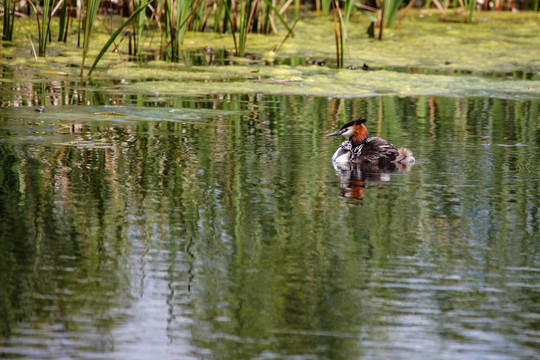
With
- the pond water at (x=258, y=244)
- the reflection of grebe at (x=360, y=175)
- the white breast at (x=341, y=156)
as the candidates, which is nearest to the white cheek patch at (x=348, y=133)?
the pond water at (x=258, y=244)

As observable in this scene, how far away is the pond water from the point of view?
320 centimetres

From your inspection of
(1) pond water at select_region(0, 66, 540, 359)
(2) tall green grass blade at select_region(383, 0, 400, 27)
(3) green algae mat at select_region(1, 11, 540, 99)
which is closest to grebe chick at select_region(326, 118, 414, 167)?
(1) pond water at select_region(0, 66, 540, 359)

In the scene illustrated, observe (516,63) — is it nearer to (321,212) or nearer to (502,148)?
(502,148)

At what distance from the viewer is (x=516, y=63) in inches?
493

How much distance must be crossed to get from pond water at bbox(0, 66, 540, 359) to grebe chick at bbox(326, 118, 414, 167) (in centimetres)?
14

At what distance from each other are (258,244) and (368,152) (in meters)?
2.50

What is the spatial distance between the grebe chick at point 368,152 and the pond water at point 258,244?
0.46 ft

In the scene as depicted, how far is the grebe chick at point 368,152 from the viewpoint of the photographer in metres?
6.36

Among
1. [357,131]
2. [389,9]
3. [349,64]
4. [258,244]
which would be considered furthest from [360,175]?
[389,9]

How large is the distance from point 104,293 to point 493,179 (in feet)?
10.7

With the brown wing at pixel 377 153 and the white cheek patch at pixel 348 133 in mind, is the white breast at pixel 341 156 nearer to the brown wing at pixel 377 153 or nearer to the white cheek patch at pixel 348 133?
the brown wing at pixel 377 153

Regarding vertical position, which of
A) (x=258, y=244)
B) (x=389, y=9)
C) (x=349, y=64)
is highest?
(x=389, y=9)

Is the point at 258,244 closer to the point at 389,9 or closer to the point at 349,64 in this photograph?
the point at 349,64

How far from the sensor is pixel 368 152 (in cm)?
656
